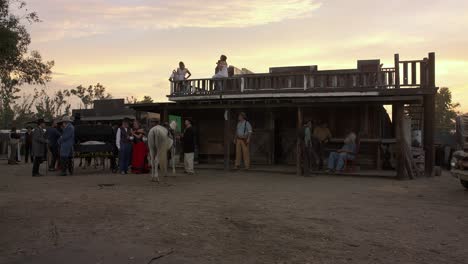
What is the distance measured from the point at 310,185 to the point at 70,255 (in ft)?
25.9

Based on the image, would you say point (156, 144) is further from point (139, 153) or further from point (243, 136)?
point (243, 136)

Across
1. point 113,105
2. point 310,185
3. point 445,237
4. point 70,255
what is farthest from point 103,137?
point 113,105

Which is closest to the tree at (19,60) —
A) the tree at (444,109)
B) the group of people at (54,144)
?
the group of people at (54,144)

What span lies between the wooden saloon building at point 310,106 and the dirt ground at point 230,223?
12.2 ft

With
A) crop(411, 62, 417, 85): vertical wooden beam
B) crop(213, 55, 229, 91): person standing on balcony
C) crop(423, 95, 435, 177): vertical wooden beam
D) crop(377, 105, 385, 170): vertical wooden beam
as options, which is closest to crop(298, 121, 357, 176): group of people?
crop(377, 105, 385, 170): vertical wooden beam

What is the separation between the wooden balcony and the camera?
14953 millimetres

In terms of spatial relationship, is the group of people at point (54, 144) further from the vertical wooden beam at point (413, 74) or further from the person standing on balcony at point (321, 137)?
the vertical wooden beam at point (413, 74)

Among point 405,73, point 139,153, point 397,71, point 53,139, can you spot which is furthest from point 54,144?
point 405,73

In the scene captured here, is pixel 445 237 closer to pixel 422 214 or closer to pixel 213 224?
pixel 422 214

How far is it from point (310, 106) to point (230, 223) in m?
8.86

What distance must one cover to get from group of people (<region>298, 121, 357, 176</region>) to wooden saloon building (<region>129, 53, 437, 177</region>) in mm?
355

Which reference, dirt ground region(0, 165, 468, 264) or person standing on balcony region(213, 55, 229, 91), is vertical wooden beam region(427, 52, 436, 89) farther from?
person standing on balcony region(213, 55, 229, 91)

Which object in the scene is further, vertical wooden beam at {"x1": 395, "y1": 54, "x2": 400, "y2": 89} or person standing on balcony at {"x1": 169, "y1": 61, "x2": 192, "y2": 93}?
person standing on balcony at {"x1": 169, "y1": 61, "x2": 192, "y2": 93}

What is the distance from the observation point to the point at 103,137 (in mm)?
15531
